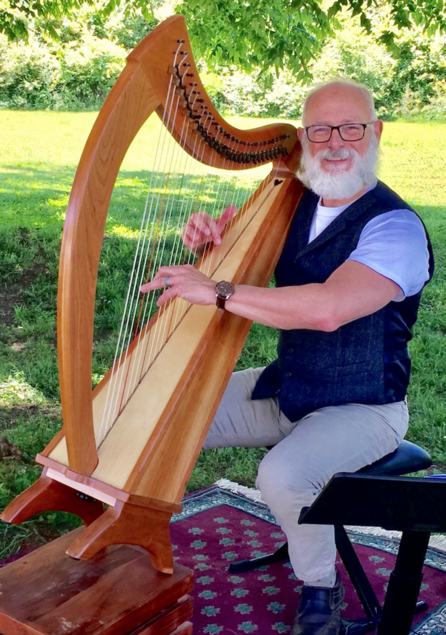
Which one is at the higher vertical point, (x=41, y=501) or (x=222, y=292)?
(x=222, y=292)

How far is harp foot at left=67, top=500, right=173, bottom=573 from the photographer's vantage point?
153 centimetres

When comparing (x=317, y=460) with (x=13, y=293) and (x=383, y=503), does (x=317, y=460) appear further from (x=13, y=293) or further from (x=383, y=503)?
(x=13, y=293)

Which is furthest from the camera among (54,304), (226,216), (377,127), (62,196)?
(62,196)

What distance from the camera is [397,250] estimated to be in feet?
6.79

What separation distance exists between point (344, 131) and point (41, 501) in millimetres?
1483

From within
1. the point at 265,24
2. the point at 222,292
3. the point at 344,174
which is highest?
the point at 265,24

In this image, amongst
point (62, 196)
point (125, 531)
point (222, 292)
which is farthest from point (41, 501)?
point (62, 196)

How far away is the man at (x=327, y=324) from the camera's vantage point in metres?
1.98

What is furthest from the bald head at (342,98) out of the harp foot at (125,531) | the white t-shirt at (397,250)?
the harp foot at (125,531)

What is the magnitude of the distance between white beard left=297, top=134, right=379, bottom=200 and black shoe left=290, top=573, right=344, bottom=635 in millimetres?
1162

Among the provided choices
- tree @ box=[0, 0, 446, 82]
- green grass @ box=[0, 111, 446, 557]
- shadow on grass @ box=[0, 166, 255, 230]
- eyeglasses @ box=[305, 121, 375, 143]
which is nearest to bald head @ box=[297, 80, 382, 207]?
eyeglasses @ box=[305, 121, 375, 143]

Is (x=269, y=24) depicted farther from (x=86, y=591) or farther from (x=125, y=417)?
(x=86, y=591)

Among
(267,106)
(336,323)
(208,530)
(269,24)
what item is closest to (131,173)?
(267,106)

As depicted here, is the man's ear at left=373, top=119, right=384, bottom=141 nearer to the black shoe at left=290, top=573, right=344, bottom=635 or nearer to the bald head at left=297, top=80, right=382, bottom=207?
the bald head at left=297, top=80, right=382, bottom=207
